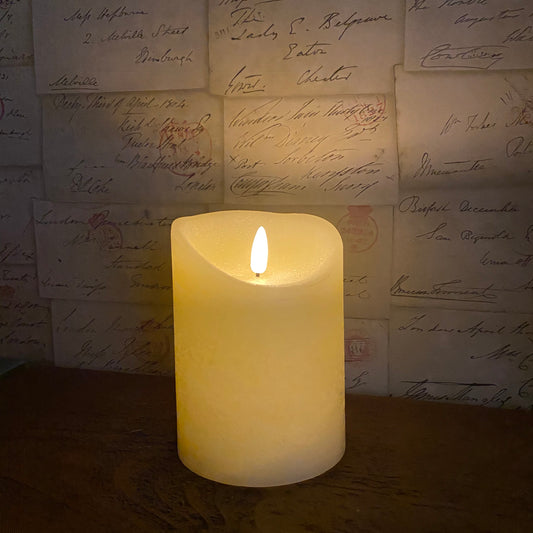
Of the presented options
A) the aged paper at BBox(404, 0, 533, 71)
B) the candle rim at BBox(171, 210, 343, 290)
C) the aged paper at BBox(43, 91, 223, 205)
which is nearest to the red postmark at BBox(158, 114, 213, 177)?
the aged paper at BBox(43, 91, 223, 205)

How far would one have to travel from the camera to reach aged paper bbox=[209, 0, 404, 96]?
74cm

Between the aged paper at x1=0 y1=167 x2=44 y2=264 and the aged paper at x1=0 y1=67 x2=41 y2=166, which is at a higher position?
the aged paper at x1=0 y1=67 x2=41 y2=166

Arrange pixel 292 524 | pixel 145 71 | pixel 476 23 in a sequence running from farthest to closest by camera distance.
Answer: pixel 145 71, pixel 476 23, pixel 292 524

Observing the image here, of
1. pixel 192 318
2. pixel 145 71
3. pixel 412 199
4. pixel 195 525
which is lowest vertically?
pixel 195 525

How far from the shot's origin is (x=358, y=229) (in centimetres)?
78

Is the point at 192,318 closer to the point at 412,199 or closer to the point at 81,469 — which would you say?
the point at 81,469

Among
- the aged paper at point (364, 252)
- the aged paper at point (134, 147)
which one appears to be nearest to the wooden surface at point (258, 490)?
the aged paper at point (364, 252)

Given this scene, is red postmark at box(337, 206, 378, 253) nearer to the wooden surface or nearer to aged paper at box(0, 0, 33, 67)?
the wooden surface

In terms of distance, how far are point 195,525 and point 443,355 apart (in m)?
0.39

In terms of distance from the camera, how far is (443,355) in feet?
2.60

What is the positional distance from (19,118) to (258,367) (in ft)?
1.70

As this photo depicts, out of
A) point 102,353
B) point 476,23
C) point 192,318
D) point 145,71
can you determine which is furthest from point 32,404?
point 476,23

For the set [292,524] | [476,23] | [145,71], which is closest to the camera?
[292,524]

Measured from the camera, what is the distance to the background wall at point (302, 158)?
0.73m
